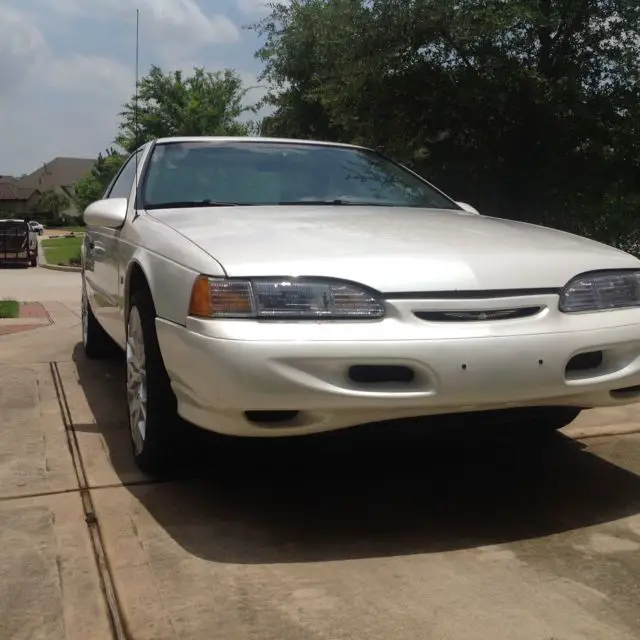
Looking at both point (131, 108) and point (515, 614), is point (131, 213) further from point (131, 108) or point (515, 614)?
point (131, 108)

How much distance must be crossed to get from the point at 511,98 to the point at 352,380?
7238 millimetres

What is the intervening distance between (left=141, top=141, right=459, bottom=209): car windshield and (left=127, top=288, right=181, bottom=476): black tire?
0.77 m

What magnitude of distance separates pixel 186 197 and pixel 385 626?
233cm

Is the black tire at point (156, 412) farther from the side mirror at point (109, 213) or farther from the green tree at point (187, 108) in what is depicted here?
the green tree at point (187, 108)

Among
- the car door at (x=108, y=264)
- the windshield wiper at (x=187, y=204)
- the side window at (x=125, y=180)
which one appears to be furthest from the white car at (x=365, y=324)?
the side window at (x=125, y=180)

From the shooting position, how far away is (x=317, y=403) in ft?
8.57

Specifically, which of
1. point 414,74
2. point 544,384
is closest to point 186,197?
point 544,384

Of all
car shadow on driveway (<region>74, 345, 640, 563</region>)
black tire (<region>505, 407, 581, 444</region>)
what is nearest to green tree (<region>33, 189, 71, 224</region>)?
car shadow on driveway (<region>74, 345, 640, 563</region>)

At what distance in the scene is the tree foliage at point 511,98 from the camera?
29.2 feet

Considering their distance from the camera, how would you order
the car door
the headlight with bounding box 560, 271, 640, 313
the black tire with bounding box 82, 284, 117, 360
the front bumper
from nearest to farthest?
the front bumper → the headlight with bounding box 560, 271, 640, 313 → the car door → the black tire with bounding box 82, 284, 117, 360

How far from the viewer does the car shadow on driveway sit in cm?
278

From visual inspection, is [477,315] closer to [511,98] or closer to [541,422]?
[541,422]

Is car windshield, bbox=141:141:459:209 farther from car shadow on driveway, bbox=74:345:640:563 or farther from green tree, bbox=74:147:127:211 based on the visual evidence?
green tree, bbox=74:147:127:211

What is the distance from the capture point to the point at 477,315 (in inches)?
108
